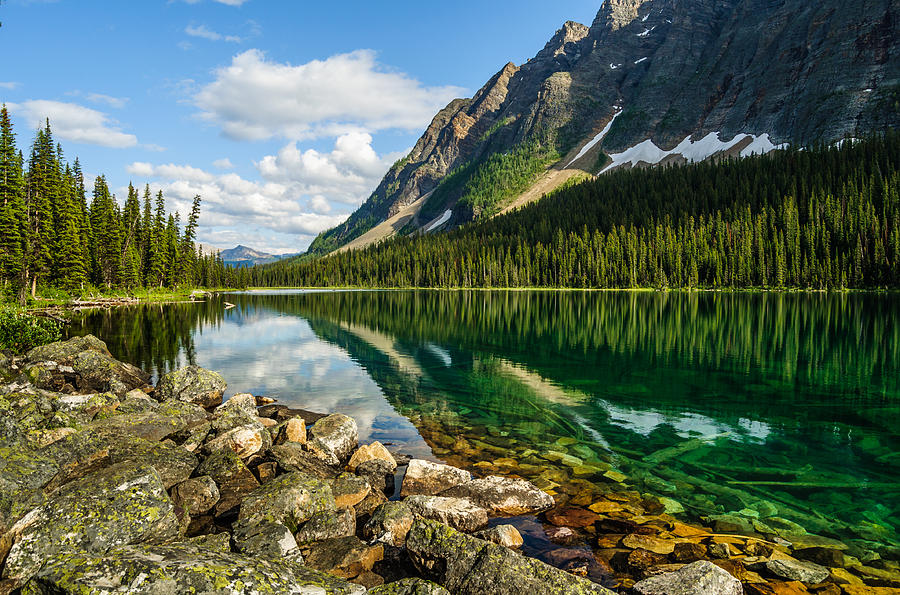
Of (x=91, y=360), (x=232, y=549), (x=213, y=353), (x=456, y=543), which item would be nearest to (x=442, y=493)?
(x=456, y=543)

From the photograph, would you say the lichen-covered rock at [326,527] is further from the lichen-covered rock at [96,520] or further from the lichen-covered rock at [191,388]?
the lichen-covered rock at [191,388]

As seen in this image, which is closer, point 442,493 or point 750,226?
point 442,493

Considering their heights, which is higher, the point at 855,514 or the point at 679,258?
the point at 679,258

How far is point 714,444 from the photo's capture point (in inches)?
621

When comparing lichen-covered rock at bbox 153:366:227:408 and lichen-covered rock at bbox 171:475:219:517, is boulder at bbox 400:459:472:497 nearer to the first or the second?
lichen-covered rock at bbox 171:475:219:517

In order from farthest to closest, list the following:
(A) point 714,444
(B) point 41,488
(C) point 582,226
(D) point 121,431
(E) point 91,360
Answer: (C) point 582,226 < (E) point 91,360 < (A) point 714,444 < (D) point 121,431 < (B) point 41,488

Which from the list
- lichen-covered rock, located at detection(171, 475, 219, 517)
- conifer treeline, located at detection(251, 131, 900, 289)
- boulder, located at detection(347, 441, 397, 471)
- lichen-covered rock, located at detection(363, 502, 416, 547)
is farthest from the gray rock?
conifer treeline, located at detection(251, 131, 900, 289)

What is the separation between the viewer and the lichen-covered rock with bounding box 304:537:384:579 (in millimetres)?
8547

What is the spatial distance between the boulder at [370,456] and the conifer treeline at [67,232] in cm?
5701

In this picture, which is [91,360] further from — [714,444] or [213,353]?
[714,444]

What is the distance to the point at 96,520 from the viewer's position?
8109 mm

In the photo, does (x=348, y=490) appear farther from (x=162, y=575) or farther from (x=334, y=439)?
(x=162, y=575)

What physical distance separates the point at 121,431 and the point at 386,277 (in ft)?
607

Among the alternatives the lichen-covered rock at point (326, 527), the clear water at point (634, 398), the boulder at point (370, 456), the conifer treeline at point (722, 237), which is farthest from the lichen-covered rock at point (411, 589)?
the conifer treeline at point (722, 237)
